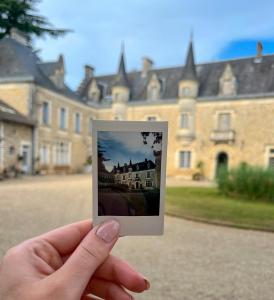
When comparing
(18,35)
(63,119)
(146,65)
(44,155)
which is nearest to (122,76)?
(146,65)

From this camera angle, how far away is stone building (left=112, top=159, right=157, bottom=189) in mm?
813

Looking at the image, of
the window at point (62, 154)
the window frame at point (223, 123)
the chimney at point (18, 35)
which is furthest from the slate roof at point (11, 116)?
the window frame at point (223, 123)

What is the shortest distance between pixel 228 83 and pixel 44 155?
1187 centimetres

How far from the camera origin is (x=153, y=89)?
894 inches

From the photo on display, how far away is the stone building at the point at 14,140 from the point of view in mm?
13992

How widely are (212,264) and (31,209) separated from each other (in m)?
4.30

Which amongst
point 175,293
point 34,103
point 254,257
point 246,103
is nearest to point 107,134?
point 175,293

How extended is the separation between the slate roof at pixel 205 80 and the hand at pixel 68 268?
618 inches

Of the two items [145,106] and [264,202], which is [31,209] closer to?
[264,202]

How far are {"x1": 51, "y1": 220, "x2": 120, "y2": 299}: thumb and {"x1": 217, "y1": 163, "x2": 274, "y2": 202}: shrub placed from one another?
8944 millimetres

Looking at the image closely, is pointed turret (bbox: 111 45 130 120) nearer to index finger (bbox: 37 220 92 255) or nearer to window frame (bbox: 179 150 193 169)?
window frame (bbox: 179 150 193 169)

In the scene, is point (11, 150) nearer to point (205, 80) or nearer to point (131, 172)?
point (205, 80)

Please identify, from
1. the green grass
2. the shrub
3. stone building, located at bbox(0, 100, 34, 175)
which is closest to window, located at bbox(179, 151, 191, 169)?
stone building, located at bbox(0, 100, 34, 175)

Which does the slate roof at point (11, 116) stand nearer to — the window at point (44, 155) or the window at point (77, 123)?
the window at point (44, 155)
